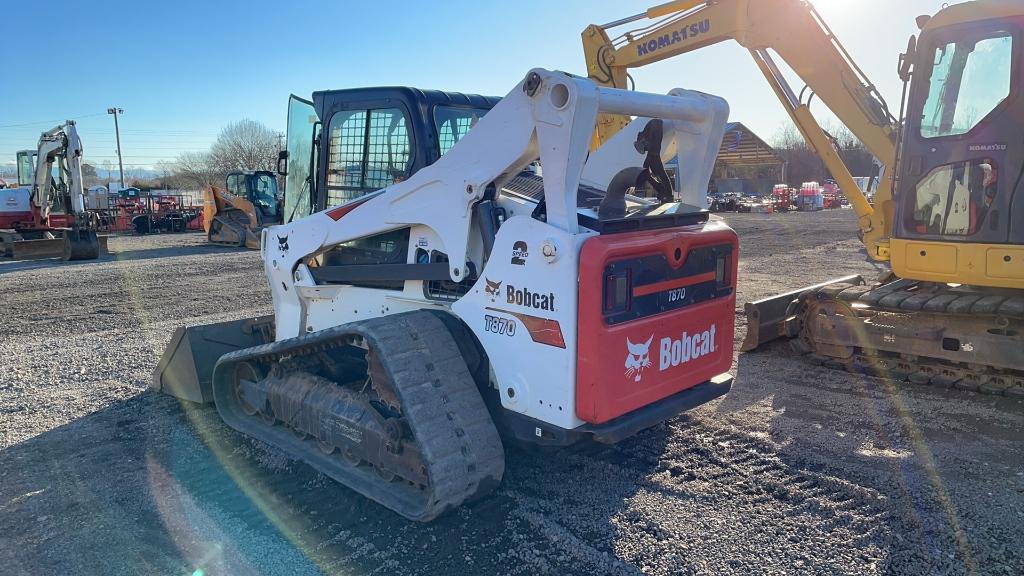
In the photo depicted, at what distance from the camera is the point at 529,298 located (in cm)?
340

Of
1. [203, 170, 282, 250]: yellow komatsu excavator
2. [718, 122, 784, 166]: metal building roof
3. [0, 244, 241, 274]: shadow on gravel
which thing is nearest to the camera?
[0, 244, 241, 274]: shadow on gravel

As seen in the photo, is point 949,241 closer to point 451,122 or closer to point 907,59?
point 907,59

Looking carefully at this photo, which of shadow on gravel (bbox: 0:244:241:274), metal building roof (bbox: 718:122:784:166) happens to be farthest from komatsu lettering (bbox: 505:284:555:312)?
metal building roof (bbox: 718:122:784:166)

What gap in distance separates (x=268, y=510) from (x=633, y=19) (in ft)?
24.8

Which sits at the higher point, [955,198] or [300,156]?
[300,156]

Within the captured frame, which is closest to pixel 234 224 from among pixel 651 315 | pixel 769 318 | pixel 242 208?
pixel 242 208

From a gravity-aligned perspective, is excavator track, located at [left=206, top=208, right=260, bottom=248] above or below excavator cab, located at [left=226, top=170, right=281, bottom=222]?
below

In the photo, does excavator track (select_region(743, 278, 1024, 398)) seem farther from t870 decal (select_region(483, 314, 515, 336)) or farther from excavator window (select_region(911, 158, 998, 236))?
t870 decal (select_region(483, 314, 515, 336))

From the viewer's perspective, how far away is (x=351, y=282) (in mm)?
4637

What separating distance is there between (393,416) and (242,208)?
18.1 m

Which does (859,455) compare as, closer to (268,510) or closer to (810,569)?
(810,569)

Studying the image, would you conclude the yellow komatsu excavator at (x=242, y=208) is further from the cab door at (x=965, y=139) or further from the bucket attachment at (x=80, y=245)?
A: the cab door at (x=965, y=139)

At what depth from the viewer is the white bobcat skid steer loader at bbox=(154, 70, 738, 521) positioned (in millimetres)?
3303

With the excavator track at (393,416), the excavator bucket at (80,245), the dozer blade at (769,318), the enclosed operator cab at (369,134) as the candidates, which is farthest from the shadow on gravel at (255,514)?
the excavator bucket at (80,245)
